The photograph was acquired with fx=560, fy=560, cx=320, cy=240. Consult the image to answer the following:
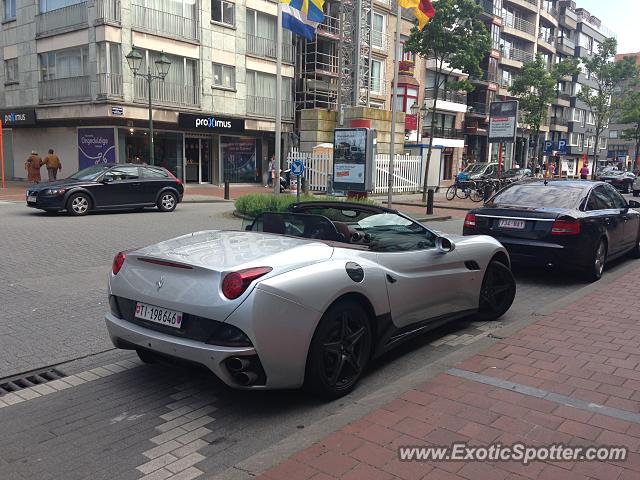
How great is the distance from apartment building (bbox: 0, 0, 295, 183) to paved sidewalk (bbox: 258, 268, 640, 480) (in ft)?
73.6

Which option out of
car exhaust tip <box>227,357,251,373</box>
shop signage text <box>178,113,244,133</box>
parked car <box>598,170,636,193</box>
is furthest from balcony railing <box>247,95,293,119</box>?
car exhaust tip <box>227,357,251,373</box>

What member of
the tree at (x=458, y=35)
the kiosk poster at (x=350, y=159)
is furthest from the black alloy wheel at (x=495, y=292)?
the tree at (x=458, y=35)

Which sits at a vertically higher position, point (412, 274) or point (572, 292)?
point (412, 274)

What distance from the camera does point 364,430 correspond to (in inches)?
131

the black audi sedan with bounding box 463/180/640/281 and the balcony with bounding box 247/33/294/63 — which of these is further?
the balcony with bounding box 247/33/294/63

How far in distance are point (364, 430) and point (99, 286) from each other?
497 cm

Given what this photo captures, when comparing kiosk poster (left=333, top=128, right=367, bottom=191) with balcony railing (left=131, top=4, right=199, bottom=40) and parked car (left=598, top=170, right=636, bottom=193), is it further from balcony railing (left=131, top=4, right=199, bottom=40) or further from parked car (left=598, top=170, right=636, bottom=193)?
parked car (left=598, top=170, right=636, bottom=193)

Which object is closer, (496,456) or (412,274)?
(496,456)

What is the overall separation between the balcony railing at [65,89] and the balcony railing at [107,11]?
273cm

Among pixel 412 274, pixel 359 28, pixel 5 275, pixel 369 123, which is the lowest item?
pixel 5 275

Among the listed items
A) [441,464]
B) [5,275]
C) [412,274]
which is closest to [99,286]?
[5,275]

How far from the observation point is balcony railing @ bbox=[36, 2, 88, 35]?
25.7m

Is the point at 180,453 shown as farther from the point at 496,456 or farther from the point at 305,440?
the point at 496,456

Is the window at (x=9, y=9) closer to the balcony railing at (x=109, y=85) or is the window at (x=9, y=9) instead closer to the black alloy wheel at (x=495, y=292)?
the balcony railing at (x=109, y=85)
